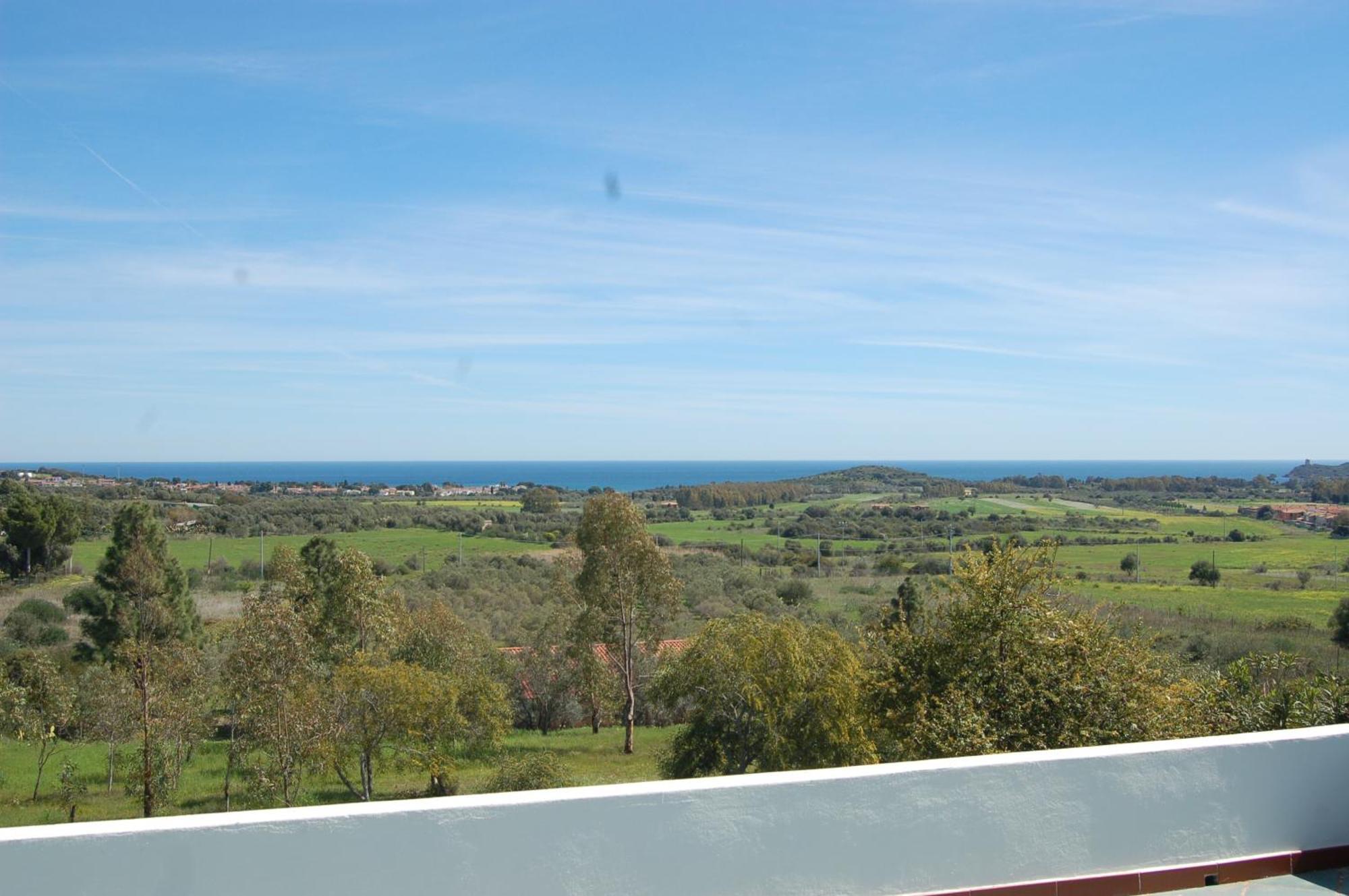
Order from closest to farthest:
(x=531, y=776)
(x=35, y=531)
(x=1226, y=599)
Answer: (x=531, y=776), (x=35, y=531), (x=1226, y=599)

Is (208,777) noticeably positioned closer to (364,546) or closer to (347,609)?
(347,609)

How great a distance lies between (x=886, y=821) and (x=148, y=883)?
3110 mm

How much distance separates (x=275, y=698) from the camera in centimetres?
1487

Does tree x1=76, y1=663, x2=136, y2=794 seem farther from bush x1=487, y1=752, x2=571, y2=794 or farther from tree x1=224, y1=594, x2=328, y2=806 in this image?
bush x1=487, y1=752, x2=571, y2=794

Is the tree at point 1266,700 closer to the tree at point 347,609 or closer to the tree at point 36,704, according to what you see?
the tree at point 347,609

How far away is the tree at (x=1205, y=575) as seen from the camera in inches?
1892

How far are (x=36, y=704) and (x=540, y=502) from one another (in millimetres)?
55346

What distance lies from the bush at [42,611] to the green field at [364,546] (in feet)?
26.8

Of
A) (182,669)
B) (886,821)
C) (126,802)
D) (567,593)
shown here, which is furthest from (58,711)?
(886,821)

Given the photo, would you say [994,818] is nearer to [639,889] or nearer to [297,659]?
[639,889]

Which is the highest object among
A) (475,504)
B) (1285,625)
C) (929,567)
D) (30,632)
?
(475,504)

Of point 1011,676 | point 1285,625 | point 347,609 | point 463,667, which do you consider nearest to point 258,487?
point 347,609

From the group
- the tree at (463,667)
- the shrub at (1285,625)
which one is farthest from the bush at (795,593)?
the tree at (463,667)

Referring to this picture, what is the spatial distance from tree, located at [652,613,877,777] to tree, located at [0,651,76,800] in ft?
40.8
